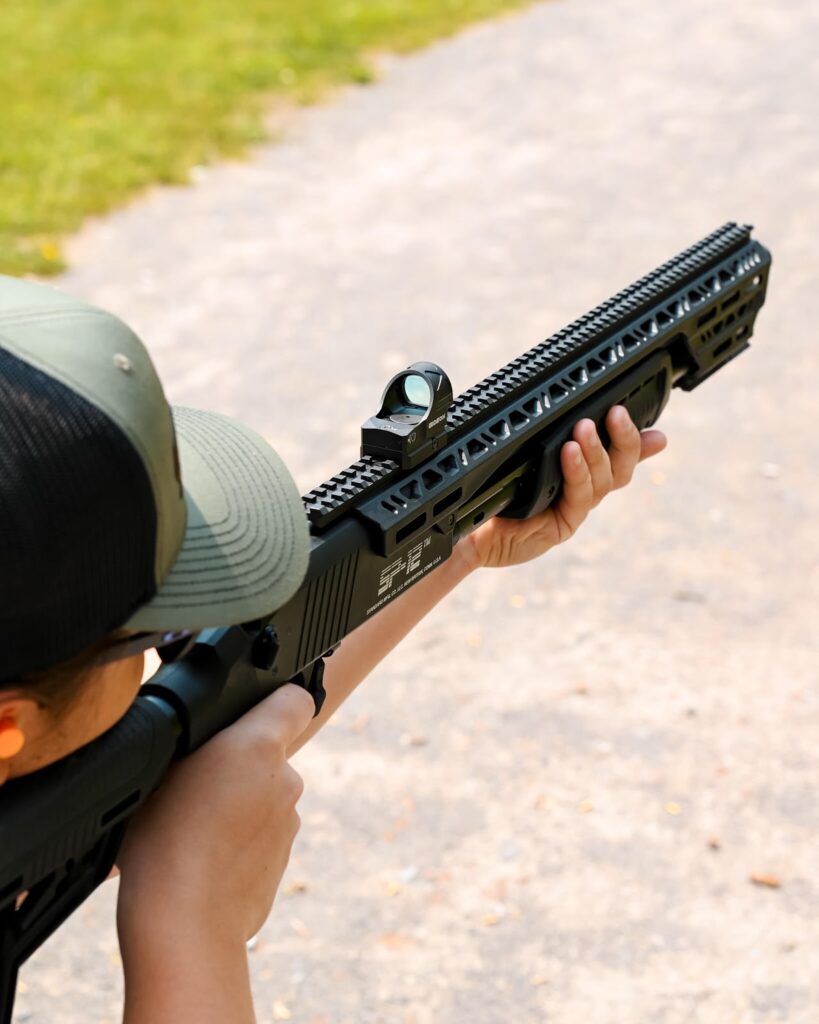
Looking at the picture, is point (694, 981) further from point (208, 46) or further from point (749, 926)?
point (208, 46)

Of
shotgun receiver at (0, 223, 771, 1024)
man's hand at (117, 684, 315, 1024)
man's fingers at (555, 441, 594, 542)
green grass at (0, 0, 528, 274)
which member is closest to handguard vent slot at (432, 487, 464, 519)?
shotgun receiver at (0, 223, 771, 1024)

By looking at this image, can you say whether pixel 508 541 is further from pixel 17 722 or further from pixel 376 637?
pixel 17 722

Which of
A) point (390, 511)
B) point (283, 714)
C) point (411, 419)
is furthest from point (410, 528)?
point (283, 714)

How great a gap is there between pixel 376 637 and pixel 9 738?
1174 mm

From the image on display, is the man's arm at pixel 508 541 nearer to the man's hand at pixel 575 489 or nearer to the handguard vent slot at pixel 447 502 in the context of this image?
the man's hand at pixel 575 489

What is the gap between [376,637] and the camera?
108 inches

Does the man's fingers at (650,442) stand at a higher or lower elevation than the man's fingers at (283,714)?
lower

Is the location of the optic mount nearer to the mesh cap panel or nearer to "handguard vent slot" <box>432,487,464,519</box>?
"handguard vent slot" <box>432,487,464,519</box>

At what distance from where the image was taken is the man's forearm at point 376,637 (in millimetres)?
2672

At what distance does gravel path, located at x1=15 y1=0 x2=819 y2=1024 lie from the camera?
3.45 meters

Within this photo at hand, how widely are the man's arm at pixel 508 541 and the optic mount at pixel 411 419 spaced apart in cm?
45

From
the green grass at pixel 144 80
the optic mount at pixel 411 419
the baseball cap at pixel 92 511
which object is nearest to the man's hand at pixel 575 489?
the optic mount at pixel 411 419

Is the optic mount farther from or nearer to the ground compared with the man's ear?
nearer to the ground

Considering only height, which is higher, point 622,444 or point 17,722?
point 17,722
